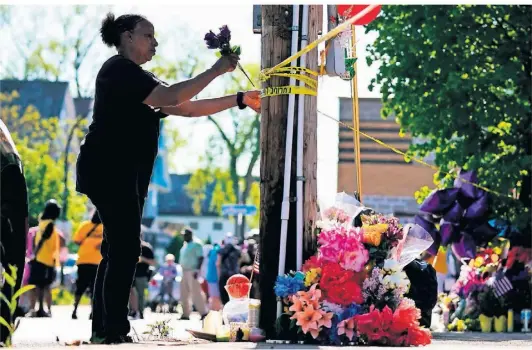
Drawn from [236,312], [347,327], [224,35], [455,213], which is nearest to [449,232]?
[455,213]

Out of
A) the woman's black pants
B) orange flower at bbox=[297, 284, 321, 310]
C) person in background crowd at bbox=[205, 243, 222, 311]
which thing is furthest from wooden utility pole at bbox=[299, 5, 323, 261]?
person in background crowd at bbox=[205, 243, 222, 311]

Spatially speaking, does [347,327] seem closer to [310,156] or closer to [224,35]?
[310,156]

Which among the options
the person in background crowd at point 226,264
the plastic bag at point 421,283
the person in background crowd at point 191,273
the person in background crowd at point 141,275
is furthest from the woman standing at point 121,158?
the person in background crowd at point 191,273

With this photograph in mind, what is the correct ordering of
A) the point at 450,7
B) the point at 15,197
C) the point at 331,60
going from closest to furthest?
the point at 15,197 < the point at 331,60 < the point at 450,7

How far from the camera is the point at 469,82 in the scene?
65.0ft

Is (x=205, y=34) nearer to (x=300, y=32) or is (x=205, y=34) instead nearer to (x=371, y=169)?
(x=300, y=32)

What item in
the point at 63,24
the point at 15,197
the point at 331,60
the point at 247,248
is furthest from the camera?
the point at 63,24

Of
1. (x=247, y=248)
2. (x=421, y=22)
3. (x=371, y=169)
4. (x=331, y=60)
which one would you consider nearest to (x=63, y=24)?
(x=371, y=169)

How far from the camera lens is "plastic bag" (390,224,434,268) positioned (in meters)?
9.41

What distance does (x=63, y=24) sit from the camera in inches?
2317

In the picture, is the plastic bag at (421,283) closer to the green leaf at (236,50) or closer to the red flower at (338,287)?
the red flower at (338,287)

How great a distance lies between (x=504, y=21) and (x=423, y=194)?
334 centimetres

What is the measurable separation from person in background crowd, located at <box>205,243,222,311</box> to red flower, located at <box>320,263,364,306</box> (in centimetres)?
1559

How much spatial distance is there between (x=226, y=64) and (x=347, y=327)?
5.97 ft
